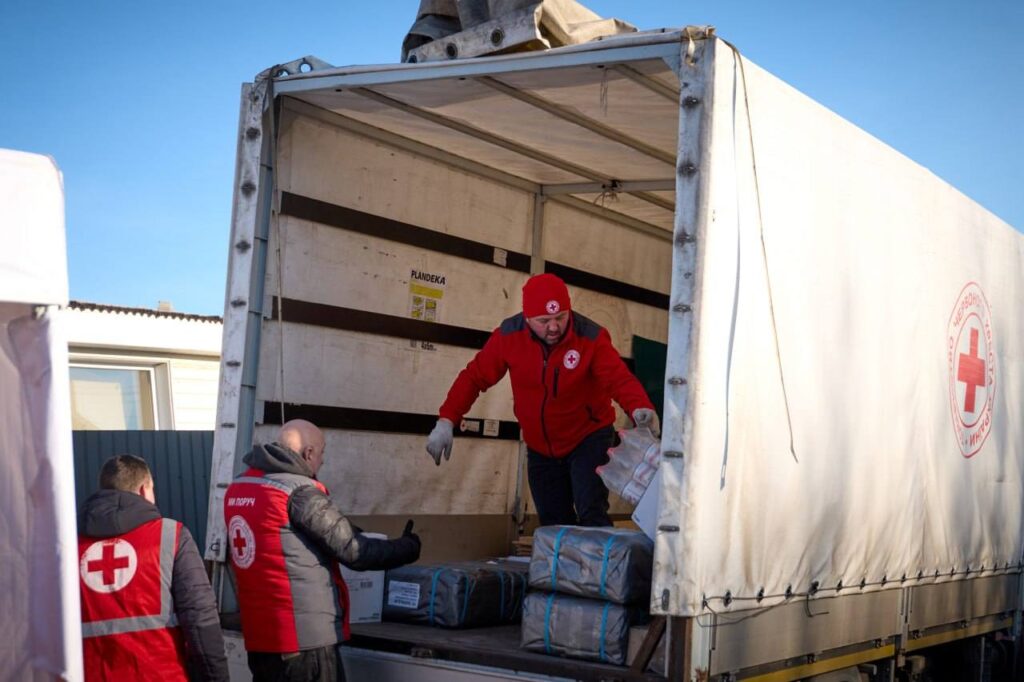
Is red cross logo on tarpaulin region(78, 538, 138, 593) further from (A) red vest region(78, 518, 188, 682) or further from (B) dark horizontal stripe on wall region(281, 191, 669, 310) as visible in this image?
(B) dark horizontal stripe on wall region(281, 191, 669, 310)

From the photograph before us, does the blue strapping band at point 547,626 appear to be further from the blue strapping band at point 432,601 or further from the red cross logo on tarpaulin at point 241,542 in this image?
the red cross logo on tarpaulin at point 241,542

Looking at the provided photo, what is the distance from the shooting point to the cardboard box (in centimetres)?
571

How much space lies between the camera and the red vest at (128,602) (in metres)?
4.32

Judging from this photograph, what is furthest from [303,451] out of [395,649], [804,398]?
[804,398]

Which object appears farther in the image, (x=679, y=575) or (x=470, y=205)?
(x=470, y=205)

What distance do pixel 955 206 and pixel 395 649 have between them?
13.0ft

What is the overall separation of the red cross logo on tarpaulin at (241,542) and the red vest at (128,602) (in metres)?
0.59

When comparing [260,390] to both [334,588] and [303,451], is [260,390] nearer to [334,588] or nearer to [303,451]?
[303,451]

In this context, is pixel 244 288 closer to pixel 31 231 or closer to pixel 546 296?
pixel 546 296

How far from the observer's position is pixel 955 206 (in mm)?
7023

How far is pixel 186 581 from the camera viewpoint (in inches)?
175

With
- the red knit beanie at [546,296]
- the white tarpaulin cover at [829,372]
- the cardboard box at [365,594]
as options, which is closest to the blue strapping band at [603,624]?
the white tarpaulin cover at [829,372]

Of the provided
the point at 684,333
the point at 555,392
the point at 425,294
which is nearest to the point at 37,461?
the point at 684,333

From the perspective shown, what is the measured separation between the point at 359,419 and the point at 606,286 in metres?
2.56
